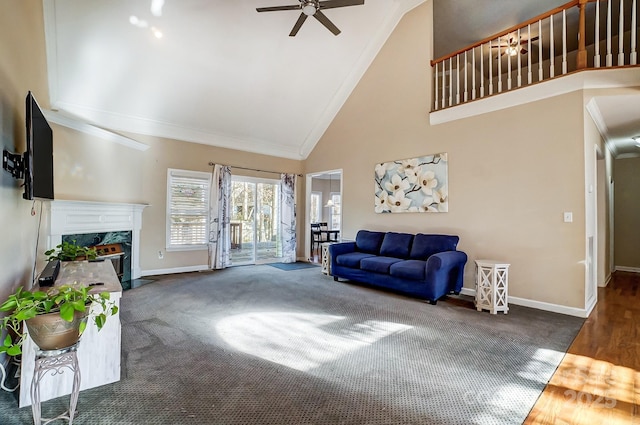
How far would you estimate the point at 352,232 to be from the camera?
6.22 m

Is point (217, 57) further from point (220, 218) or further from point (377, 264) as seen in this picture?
point (377, 264)

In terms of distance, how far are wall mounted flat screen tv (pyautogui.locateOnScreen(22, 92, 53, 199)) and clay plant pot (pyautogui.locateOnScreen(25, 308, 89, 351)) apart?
1.37 m

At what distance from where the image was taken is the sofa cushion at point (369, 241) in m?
5.32

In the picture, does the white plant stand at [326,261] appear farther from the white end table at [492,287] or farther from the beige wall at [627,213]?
the beige wall at [627,213]

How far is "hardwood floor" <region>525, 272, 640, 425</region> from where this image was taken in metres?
1.75

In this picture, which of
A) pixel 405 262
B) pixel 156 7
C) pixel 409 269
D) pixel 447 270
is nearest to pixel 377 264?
pixel 405 262

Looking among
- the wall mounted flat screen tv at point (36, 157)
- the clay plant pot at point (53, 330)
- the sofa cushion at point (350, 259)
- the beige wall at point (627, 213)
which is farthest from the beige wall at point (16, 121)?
the beige wall at point (627, 213)

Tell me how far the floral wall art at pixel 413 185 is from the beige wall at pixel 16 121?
485 centimetres

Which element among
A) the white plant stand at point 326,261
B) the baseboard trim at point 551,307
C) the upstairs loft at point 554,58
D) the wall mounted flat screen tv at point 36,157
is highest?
the upstairs loft at point 554,58

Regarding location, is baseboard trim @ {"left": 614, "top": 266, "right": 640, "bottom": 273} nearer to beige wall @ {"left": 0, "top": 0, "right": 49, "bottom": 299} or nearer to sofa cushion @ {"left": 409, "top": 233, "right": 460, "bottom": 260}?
sofa cushion @ {"left": 409, "top": 233, "right": 460, "bottom": 260}

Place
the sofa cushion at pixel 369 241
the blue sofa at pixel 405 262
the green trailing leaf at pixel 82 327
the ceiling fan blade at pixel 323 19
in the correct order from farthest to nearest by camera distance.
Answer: the sofa cushion at pixel 369 241, the blue sofa at pixel 405 262, the ceiling fan blade at pixel 323 19, the green trailing leaf at pixel 82 327

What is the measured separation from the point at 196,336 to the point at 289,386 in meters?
1.28

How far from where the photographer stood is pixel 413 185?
5.11 meters

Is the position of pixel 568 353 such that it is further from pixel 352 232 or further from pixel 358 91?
pixel 358 91
